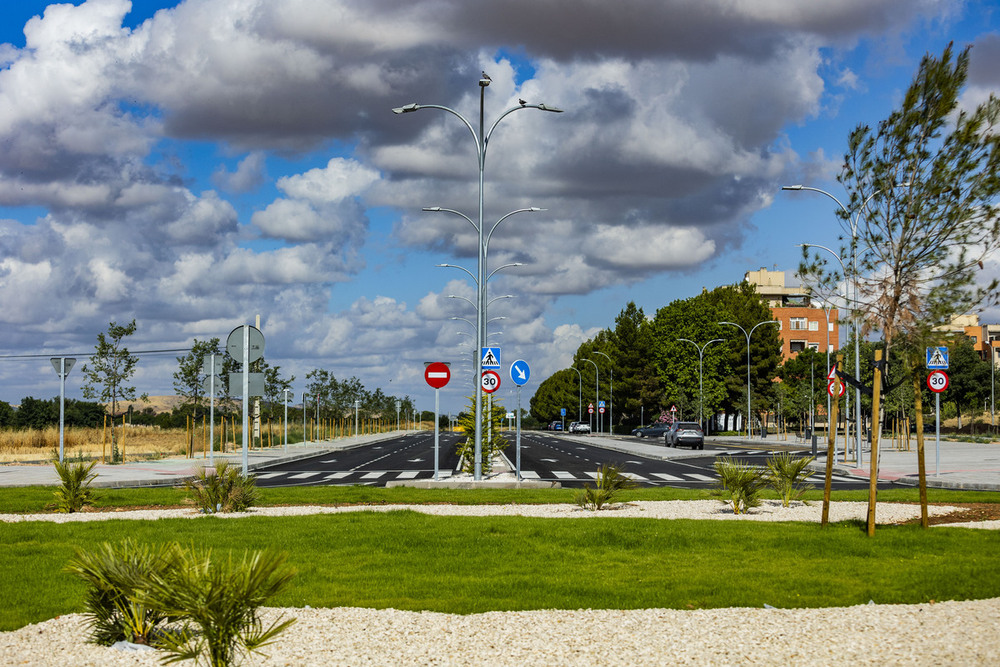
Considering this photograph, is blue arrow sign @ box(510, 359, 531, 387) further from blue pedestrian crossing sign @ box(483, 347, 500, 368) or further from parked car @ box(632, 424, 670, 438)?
parked car @ box(632, 424, 670, 438)

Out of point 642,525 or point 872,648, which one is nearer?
point 872,648

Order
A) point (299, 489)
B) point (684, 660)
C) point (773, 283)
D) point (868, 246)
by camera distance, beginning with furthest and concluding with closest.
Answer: point (773, 283) → point (299, 489) → point (868, 246) → point (684, 660)

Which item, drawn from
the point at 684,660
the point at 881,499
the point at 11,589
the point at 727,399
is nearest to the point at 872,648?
the point at 684,660

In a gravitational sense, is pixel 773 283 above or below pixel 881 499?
above

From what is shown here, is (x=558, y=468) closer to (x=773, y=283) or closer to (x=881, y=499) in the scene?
(x=881, y=499)

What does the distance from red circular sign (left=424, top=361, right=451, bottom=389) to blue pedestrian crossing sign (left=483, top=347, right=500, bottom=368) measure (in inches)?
44.3

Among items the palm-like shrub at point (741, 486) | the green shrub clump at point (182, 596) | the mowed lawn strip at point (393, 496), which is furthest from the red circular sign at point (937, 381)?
the green shrub clump at point (182, 596)

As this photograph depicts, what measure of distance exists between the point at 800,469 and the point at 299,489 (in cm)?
1102

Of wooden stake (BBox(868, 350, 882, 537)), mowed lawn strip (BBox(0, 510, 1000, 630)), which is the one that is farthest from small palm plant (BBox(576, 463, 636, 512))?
wooden stake (BBox(868, 350, 882, 537))

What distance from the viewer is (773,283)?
15112cm

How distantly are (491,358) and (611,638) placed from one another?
60.4ft

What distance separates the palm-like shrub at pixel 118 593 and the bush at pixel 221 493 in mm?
8935

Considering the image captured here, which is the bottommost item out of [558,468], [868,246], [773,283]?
[558,468]

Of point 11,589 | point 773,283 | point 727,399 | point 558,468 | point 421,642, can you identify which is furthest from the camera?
point 773,283
